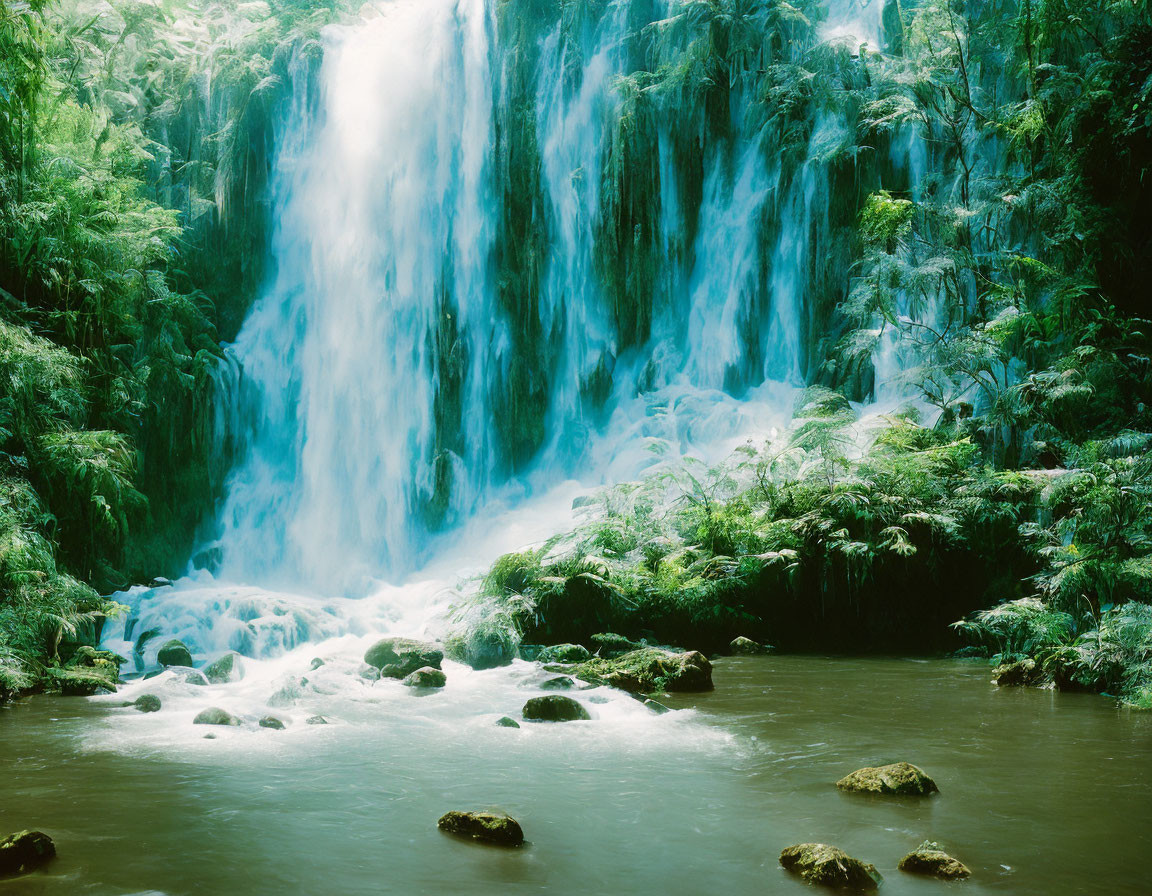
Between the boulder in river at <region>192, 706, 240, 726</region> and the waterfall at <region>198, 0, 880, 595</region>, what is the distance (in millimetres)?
8738

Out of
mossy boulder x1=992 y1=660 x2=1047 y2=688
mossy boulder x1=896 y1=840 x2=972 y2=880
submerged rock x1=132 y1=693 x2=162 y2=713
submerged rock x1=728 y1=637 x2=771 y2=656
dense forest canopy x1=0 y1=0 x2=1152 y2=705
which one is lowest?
submerged rock x1=728 y1=637 x2=771 y2=656

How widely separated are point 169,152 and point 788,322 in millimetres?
12771

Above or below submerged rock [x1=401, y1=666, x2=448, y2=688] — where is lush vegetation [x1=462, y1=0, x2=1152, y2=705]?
above

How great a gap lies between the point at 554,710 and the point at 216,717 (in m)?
2.96

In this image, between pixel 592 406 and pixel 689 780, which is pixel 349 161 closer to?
pixel 592 406

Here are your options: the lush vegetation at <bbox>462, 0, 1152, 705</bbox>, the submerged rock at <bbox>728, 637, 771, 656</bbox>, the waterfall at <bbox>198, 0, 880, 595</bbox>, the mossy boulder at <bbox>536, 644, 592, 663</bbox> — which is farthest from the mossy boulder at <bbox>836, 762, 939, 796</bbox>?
the waterfall at <bbox>198, 0, 880, 595</bbox>

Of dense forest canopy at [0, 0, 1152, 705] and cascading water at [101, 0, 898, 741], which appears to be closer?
dense forest canopy at [0, 0, 1152, 705]


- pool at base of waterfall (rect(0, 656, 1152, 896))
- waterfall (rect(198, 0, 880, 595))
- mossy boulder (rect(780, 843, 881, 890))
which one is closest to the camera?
mossy boulder (rect(780, 843, 881, 890))

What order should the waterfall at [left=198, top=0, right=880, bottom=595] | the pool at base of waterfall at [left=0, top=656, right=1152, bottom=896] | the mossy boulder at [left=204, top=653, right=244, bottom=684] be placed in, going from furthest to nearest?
the waterfall at [left=198, top=0, right=880, bottom=595] → the mossy boulder at [left=204, top=653, right=244, bottom=684] → the pool at base of waterfall at [left=0, top=656, right=1152, bottom=896]

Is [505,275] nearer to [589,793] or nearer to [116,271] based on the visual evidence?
[116,271]

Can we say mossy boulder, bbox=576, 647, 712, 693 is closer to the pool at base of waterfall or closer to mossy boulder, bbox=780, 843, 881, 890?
the pool at base of waterfall

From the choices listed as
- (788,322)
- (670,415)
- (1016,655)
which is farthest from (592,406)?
(1016,655)

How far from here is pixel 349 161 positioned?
20.2 metres

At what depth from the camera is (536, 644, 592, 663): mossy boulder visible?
36.1 feet
